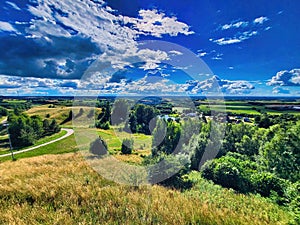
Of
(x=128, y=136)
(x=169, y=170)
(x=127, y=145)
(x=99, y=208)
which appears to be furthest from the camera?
(x=127, y=145)

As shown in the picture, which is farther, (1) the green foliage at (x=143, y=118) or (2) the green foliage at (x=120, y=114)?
(1) the green foliage at (x=143, y=118)

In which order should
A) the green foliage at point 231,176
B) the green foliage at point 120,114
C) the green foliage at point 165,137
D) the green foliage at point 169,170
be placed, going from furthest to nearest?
1. the green foliage at point 165,137
2. the green foliage at point 120,114
3. the green foliage at point 231,176
4. the green foliage at point 169,170

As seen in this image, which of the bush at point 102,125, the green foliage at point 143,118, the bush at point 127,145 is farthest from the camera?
the green foliage at point 143,118

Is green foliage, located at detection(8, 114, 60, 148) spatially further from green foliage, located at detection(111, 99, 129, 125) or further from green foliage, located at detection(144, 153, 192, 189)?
green foliage, located at detection(144, 153, 192, 189)

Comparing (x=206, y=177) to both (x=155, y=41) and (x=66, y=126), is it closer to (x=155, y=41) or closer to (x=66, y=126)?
(x=155, y=41)

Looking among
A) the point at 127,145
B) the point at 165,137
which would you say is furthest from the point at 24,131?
the point at 165,137

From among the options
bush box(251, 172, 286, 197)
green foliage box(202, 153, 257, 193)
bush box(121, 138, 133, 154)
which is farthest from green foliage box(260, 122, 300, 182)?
bush box(121, 138, 133, 154)

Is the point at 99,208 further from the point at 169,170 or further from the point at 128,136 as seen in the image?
the point at 128,136

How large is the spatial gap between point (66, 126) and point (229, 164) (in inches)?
2820

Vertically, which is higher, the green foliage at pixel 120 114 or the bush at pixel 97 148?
the green foliage at pixel 120 114

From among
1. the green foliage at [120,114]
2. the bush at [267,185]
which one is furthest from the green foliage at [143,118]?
the bush at [267,185]

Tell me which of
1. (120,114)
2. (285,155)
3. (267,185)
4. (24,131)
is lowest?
(24,131)

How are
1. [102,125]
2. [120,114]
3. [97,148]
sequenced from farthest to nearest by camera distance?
[102,125] < [120,114] < [97,148]

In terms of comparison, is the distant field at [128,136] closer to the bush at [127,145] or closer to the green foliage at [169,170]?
the bush at [127,145]
